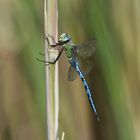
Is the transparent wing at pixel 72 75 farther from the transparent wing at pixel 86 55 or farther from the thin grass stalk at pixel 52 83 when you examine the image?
the thin grass stalk at pixel 52 83

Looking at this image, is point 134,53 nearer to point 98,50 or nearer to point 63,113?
point 98,50

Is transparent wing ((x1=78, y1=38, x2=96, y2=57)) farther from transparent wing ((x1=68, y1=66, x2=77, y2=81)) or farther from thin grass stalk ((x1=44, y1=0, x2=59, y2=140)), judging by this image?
thin grass stalk ((x1=44, y1=0, x2=59, y2=140))

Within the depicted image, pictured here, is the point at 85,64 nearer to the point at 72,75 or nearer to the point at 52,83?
the point at 72,75

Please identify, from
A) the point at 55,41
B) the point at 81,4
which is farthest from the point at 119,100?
the point at 55,41

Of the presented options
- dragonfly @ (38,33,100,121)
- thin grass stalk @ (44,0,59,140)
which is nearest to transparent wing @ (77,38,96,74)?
dragonfly @ (38,33,100,121)

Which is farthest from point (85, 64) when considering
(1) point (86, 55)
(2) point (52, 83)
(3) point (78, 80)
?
(2) point (52, 83)

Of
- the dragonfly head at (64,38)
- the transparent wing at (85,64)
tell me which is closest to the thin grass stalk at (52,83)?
the dragonfly head at (64,38)
